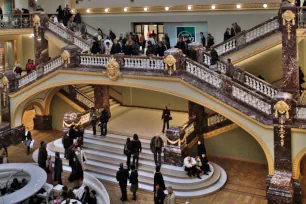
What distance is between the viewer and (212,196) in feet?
46.8

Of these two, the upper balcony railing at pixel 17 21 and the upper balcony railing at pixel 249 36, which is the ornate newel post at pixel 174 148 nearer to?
the upper balcony railing at pixel 249 36

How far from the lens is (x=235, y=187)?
1491 centimetres

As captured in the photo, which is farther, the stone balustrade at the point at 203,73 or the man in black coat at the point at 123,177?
the stone balustrade at the point at 203,73

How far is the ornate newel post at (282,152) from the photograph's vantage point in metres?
13.0

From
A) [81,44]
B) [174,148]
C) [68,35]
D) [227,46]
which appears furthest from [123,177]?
[68,35]

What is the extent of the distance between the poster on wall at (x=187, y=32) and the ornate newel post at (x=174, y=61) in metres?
7.69

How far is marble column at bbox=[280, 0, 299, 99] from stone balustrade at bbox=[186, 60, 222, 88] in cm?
241

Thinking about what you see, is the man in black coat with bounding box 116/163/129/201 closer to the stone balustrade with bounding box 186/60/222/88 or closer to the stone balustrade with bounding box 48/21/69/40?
the stone balustrade with bounding box 186/60/222/88

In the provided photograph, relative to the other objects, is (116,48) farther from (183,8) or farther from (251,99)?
(183,8)

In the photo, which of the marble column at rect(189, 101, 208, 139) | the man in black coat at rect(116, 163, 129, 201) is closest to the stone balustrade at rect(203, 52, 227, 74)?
the marble column at rect(189, 101, 208, 139)

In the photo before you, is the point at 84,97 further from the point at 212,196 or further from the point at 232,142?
the point at 212,196

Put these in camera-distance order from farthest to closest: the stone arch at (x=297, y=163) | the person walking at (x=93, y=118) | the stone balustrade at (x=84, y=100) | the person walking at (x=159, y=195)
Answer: the stone balustrade at (x=84, y=100), the person walking at (x=93, y=118), the stone arch at (x=297, y=163), the person walking at (x=159, y=195)

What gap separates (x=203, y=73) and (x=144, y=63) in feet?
8.96

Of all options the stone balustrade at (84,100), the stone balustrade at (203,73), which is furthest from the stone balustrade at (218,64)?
the stone balustrade at (84,100)
